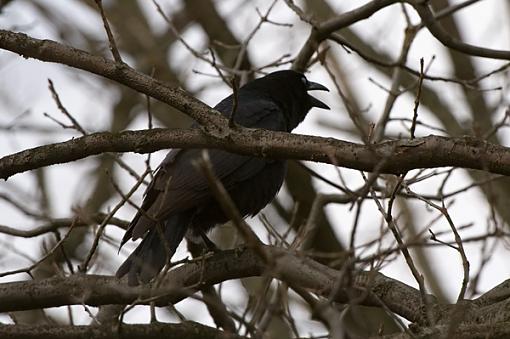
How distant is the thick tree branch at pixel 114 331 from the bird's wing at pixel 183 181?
86cm

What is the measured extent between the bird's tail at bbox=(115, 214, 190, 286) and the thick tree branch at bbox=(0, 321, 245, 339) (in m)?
0.37

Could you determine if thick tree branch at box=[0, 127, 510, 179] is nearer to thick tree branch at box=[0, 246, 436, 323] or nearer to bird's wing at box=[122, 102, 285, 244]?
thick tree branch at box=[0, 246, 436, 323]

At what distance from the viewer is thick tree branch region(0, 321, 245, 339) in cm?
468

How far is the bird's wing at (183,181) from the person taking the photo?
5801 millimetres

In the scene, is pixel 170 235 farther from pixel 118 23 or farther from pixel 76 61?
pixel 118 23

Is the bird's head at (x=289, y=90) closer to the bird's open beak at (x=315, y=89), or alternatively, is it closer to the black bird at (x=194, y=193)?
the bird's open beak at (x=315, y=89)

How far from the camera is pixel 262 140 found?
4.49m

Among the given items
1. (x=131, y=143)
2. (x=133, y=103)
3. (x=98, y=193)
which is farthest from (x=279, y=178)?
(x=133, y=103)

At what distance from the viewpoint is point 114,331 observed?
473 centimetres

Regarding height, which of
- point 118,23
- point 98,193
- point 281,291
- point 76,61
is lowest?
point 281,291

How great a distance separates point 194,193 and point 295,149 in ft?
5.64

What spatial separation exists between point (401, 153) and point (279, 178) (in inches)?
98.7

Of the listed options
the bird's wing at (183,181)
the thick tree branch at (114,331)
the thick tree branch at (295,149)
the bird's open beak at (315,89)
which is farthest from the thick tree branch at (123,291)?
the bird's open beak at (315,89)

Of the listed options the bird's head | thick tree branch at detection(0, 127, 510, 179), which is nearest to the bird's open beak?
the bird's head
